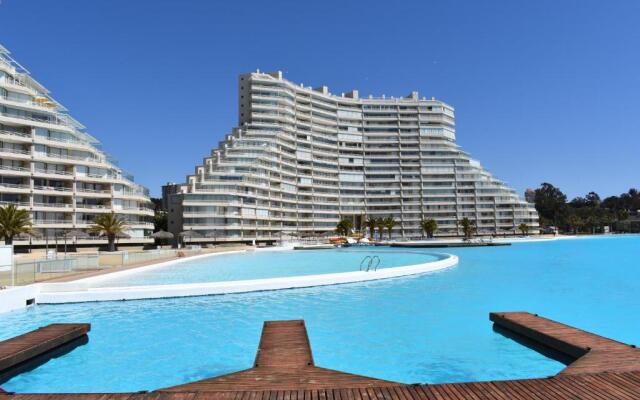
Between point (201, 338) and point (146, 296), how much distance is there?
26.1 feet

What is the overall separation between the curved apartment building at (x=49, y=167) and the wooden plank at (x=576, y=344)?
207 feet

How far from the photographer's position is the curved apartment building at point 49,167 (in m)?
62.7

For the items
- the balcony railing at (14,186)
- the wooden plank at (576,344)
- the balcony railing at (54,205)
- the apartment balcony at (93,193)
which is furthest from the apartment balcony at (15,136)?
the wooden plank at (576,344)

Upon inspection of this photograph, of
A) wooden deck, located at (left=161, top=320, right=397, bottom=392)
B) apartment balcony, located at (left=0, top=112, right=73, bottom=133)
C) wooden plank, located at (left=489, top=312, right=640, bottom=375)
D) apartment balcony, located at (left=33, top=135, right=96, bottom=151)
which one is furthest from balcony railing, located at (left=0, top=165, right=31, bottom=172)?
wooden plank, located at (left=489, top=312, right=640, bottom=375)

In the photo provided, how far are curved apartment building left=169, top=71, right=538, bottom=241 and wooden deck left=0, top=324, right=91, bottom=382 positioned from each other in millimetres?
94590

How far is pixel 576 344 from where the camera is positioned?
38.4 ft

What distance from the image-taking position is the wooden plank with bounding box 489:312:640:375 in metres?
9.69

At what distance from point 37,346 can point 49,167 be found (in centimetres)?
6342

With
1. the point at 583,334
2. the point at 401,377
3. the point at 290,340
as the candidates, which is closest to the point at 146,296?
the point at 290,340

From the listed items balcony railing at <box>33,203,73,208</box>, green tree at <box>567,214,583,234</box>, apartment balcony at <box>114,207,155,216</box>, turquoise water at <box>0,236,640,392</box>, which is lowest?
turquoise water at <box>0,236,640,392</box>

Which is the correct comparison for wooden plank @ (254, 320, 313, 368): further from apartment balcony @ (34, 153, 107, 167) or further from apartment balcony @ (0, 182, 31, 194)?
apartment balcony @ (34, 153, 107, 167)

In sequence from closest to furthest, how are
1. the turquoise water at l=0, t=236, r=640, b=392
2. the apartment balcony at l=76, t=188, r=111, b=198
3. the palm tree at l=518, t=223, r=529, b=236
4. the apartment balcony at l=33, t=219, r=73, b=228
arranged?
the turquoise water at l=0, t=236, r=640, b=392 → the apartment balcony at l=33, t=219, r=73, b=228 → the apartment balcony at l=76, t=188, r=111, b=198 → the palm tree at l=518, t=223, r=529, b=236

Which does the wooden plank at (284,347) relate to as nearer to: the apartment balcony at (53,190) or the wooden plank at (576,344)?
the wooden plank at (576,344)

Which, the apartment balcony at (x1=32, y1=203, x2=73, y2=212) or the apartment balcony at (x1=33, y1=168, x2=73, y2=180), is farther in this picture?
the apartment balcony at (x1=33, y1=168, x2=73, y2=180)
